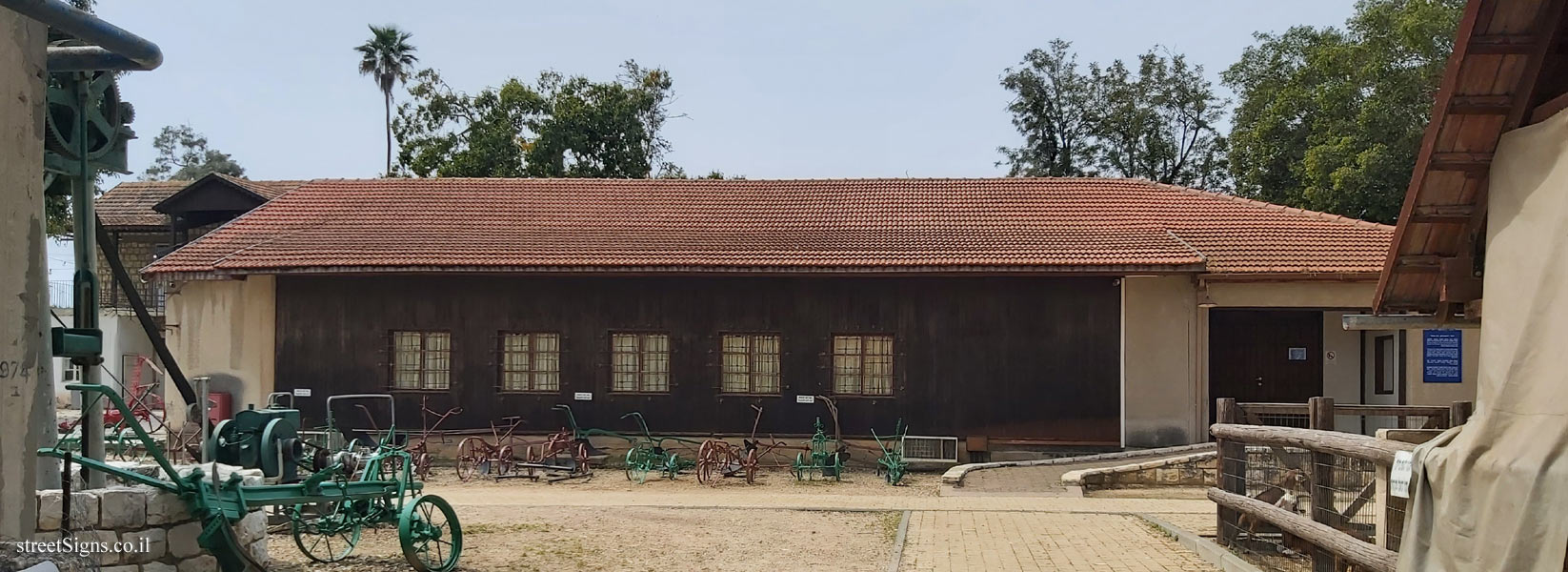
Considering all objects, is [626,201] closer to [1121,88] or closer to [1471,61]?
[1471,61]

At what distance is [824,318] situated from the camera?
19875 millimetres

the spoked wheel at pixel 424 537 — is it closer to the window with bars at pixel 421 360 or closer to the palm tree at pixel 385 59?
the window with bars at pixel 421 360

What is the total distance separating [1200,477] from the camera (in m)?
17.0

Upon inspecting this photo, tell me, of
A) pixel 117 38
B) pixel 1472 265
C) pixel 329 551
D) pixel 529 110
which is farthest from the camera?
pixel 529 110

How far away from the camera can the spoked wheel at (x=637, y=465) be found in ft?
59.3

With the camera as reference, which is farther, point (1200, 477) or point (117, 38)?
point (1200, 477)

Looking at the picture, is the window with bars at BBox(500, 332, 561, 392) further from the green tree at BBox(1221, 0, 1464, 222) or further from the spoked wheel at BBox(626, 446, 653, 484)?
the green tree at BBox(1221, 0, 1464, 222)

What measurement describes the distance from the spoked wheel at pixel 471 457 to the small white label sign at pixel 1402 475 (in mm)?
13901

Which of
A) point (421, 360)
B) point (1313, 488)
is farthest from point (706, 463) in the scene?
point (1313, 488)

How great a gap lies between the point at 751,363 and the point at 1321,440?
39.9 ft

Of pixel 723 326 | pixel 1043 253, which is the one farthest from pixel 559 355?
pixel 1043 253

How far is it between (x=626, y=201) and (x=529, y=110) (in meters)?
18.3

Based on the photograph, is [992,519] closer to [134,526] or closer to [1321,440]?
[1321,440]

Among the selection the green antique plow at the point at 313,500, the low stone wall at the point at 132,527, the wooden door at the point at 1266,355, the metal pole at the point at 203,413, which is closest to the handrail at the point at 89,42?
the green antique plow at the point at 313,500
